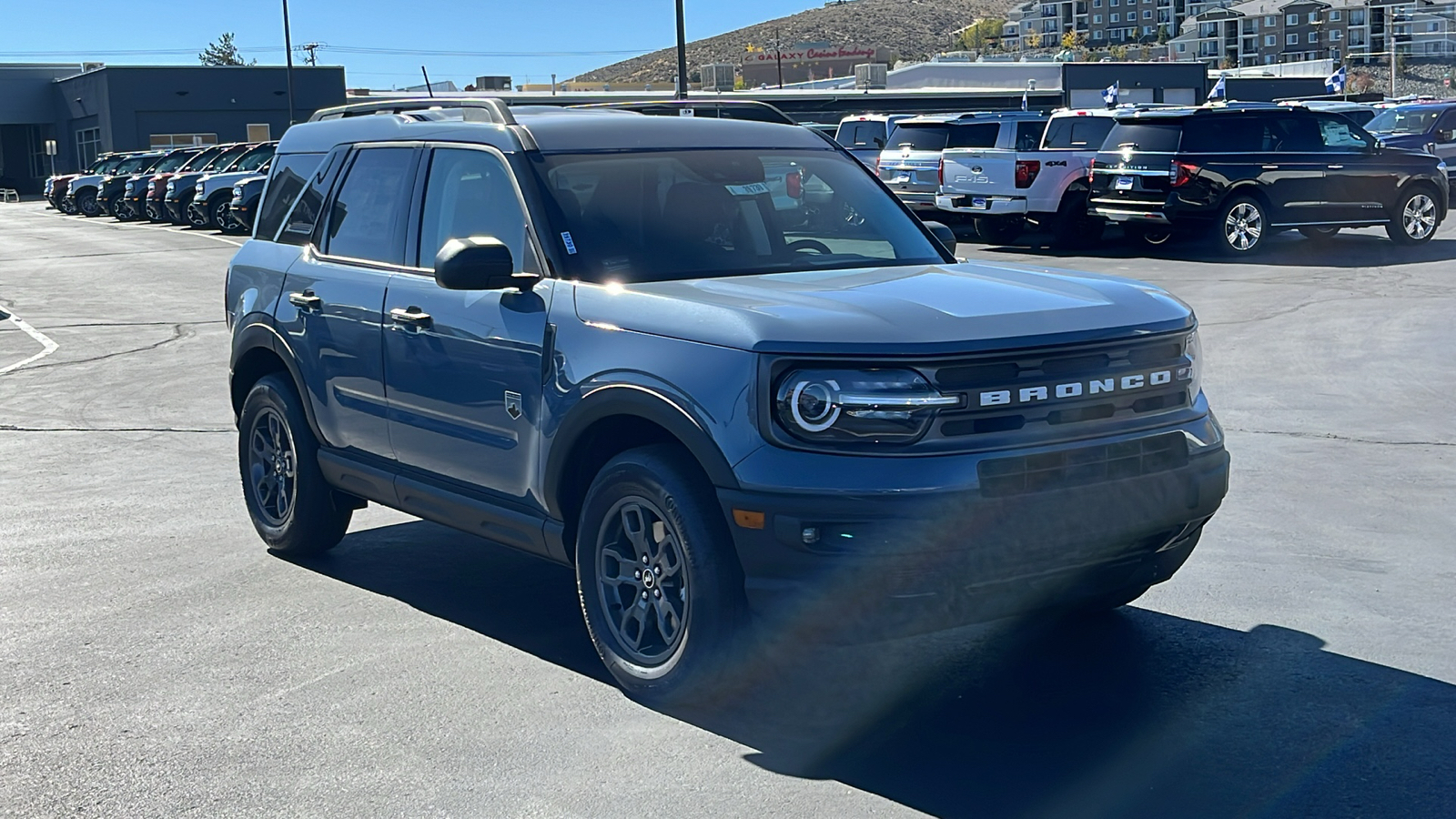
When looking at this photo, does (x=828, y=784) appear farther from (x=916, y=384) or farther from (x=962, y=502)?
(x=916, y=384)

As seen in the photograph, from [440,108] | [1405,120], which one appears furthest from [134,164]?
[440,108]

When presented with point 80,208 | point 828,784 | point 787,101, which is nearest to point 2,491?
point 828,784

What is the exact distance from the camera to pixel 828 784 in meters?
4.24

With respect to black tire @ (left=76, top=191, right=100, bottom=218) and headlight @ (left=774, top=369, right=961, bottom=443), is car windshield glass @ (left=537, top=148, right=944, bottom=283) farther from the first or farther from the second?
black tire @ (left=76, top=191, right=100, bottom=218)

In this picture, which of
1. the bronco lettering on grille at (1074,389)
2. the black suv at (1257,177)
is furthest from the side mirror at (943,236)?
the black suv at (1257,177)

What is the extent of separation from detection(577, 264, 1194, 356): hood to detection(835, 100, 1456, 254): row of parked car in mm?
15285

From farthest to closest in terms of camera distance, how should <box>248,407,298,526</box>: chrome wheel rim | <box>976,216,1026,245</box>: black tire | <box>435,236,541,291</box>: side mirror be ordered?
1. <box>976,216,1026,245</box>: black tire
2. <box>248,407,298,526</box>: chrome wheel rim
3. <box>435,236,541,291</box>: side mirror

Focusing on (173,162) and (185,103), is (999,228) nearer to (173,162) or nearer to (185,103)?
(173,162)

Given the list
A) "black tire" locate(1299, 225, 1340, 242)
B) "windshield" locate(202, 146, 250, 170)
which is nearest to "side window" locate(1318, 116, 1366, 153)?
"black tire" locate(1299, 225, 1340, 242)

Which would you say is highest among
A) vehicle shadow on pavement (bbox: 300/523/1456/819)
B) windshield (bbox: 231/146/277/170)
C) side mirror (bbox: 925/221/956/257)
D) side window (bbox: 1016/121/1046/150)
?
windshield (bbox: 231/146/277/170)

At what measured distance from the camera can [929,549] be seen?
4207 mm

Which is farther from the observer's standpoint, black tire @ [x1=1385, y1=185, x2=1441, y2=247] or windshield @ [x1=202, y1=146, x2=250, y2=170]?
windshield @ [x1=202, y1=146, x2=250, y2=170]

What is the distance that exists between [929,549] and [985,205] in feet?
61.0

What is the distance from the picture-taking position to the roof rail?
580 centimetres
